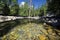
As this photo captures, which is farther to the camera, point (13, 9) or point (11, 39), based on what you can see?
point (13, 9)

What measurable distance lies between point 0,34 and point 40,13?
5458 centimetres

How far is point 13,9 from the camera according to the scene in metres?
48.9

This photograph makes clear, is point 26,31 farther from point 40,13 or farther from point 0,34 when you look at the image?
point 40,13

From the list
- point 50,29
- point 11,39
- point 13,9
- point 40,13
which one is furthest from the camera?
point 40,13

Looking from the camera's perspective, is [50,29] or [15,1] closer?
[50,29]

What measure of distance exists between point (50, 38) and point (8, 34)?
177cm

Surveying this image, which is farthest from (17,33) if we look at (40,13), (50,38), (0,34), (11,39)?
(40,13)

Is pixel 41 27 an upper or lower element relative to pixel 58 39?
upper

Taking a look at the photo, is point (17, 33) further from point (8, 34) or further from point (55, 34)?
point (55, 34)

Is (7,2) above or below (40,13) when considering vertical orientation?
above

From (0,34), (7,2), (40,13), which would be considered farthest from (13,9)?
(0,34)

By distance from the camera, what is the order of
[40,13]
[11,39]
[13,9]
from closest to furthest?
[11,39] → [13,9] → [40,13]

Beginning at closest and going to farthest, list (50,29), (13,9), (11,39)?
1. (11,39)
2. (50,29)
3. (13,9)

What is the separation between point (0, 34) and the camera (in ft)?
22.6
